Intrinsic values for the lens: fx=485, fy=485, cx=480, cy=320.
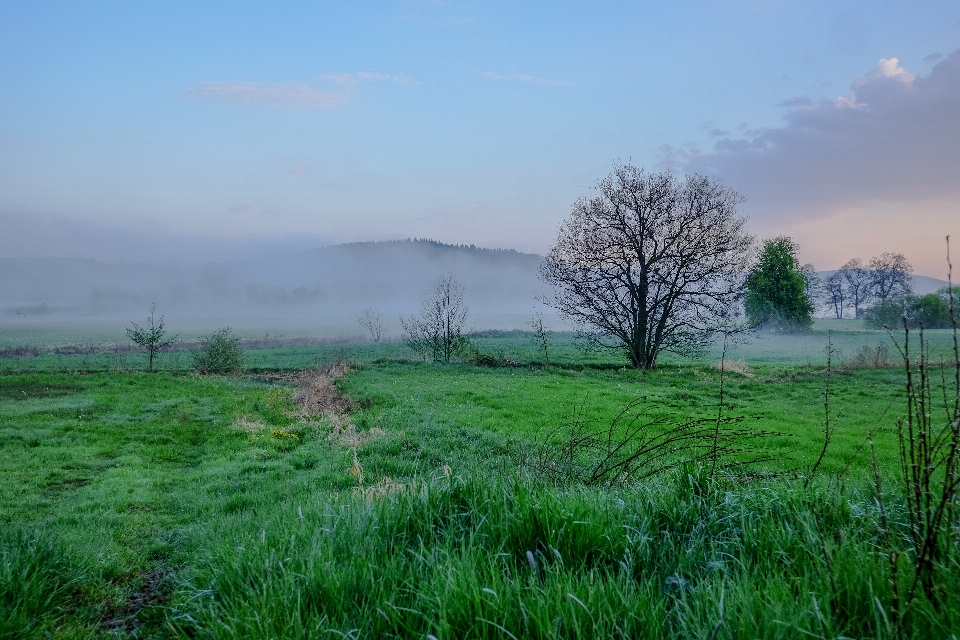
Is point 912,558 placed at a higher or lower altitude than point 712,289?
lower

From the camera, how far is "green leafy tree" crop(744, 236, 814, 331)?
50219mm

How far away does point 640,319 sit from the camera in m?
30.0

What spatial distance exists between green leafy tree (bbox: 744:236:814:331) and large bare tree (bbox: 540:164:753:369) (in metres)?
25.0

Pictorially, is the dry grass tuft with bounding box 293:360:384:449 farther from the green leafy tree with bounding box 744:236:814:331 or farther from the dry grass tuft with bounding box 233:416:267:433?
the green leafy tree with bounding box 744:236:814:331

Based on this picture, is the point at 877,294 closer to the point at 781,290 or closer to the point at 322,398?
the point at 781,290

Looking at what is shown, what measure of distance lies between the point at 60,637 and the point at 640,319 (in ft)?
98.1

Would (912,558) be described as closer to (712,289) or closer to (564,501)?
(564,501)

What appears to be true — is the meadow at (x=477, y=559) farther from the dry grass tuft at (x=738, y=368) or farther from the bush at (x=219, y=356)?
the bush at (x=219, y=356)

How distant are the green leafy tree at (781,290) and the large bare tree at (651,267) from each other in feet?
82.1

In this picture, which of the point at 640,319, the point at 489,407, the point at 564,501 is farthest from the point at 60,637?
the point at 640,319

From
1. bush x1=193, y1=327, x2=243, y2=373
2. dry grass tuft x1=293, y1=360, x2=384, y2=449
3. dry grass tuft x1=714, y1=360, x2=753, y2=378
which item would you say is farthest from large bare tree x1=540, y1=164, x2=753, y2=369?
bush x1=193, y1=327, x2=243, y2=373

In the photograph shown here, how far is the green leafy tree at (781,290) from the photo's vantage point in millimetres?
50219

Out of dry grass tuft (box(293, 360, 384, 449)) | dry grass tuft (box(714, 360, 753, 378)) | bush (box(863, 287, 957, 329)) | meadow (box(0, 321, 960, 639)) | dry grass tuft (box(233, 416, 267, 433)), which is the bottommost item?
dry grass tuft (box(233, 416, 267, 433))

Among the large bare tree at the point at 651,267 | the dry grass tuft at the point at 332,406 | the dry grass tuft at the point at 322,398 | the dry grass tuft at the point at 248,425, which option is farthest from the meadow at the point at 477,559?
the large bare tree at the point at 651,267
